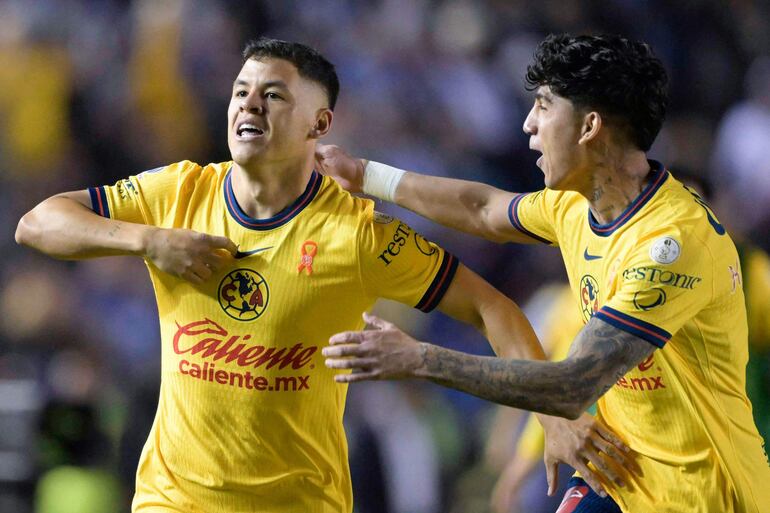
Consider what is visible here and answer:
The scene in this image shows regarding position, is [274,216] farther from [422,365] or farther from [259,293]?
[422,365]

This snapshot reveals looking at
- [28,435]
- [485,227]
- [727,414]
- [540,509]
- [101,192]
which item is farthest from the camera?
[28,435]

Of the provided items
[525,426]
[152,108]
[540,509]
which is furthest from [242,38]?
[540,509]

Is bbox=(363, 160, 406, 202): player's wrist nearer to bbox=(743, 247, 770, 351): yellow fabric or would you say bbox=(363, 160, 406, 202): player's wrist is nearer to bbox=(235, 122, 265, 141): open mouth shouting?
bbox=(235, 122, 265, 141): open mouth shouting

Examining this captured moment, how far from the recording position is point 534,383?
280 cm

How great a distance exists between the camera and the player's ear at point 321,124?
3.52 meters

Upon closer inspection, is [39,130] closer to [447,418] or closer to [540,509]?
[447,418]

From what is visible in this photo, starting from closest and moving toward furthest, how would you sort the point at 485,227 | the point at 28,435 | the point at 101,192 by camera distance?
the point at 101,192, the point at 485,227, the point at 28,435

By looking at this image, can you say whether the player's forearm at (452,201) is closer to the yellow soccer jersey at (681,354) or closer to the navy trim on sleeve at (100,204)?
the yellow soccer jersey at (681,354)

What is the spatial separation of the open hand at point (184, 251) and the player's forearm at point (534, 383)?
808mm

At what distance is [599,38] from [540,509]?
293cm

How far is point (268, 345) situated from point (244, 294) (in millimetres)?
172

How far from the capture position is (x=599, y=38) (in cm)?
325

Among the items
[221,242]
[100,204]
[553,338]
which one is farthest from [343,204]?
[553,338]

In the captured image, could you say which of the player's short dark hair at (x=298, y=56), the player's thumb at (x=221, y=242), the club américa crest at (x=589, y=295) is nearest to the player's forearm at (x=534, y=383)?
the club américa crest at (x=589, y=295)
